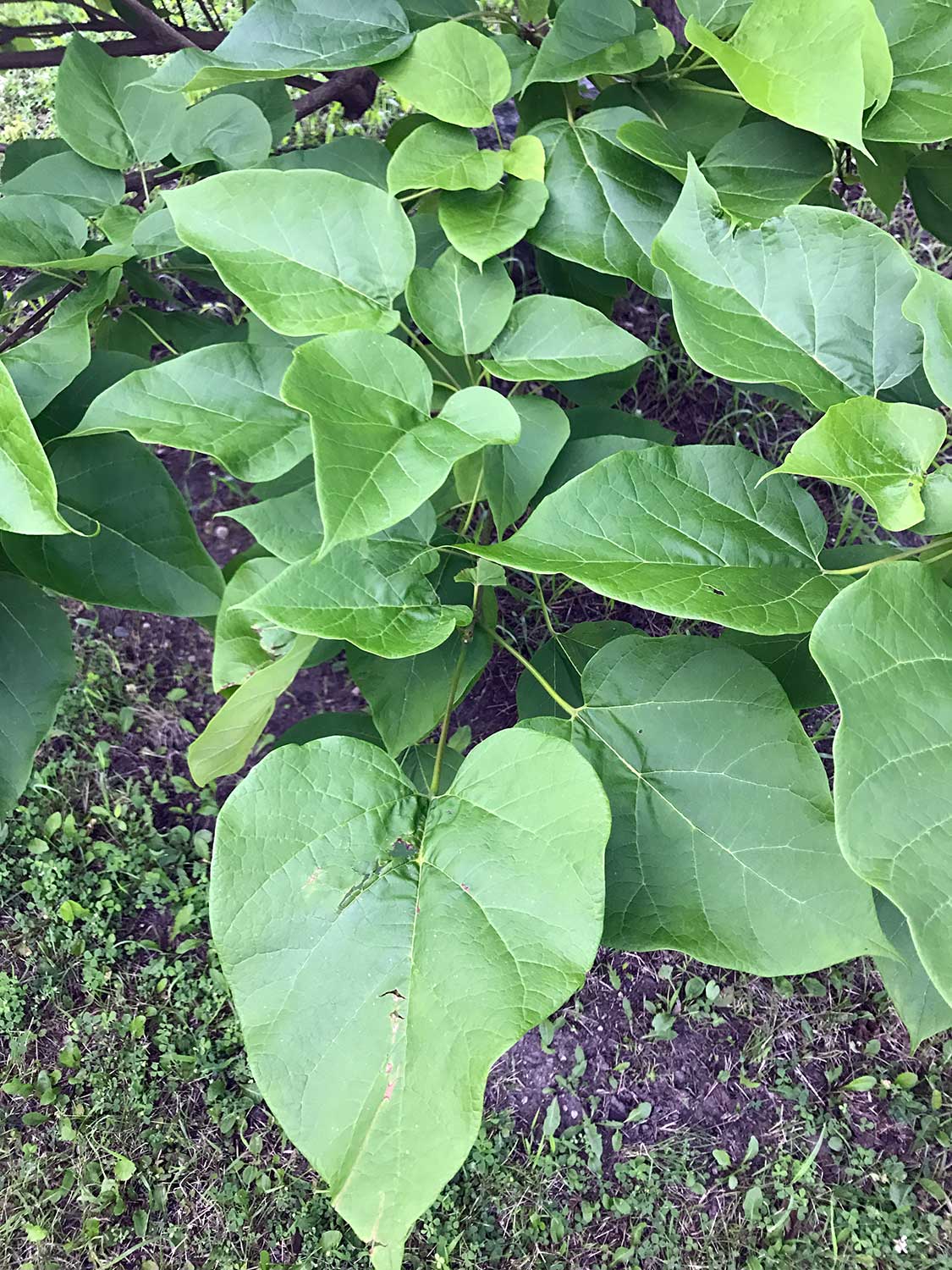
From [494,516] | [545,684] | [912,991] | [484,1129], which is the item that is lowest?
[484,1129]

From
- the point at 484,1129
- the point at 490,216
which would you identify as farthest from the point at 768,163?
the point at 484,1129

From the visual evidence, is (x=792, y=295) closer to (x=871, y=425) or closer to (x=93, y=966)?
(x=871, y=425)

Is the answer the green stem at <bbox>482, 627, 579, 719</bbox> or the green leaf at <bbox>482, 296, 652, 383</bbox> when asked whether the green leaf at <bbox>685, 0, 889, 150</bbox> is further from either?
the green stem at <bbox>482, 627, 579, 719</bbox>

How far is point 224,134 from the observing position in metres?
0.87

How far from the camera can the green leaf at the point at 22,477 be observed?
0.57 meters

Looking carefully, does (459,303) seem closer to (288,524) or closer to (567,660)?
(288,524)

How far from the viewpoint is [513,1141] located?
155cm

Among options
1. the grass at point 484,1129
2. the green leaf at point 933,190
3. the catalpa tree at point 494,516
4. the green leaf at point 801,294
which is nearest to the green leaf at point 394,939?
the catalpa tree at point 494,516

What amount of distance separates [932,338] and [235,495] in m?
1.59

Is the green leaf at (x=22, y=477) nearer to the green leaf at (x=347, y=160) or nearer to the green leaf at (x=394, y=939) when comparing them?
the green leaf at (x=394, y=939)

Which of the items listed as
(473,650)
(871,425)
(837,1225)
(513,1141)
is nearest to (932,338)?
(871,425)

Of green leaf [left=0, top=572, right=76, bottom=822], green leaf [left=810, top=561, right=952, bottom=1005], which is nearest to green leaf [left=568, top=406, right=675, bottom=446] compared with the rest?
green leaf [left=810, top=561, right=952, bottom=1005]

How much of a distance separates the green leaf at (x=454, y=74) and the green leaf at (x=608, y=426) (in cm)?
30

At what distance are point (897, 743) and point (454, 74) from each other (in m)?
0.65
